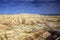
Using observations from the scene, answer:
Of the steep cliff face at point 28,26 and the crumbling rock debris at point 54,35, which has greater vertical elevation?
the steep cliff face at point 28,26

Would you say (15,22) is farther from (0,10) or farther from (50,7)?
(50,7)

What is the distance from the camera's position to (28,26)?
344 cm

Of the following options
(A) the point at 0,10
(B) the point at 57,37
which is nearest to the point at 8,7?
(A) the point at 0,10

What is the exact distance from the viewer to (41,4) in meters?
3.47

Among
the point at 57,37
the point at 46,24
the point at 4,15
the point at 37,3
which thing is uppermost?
the point at 37,3

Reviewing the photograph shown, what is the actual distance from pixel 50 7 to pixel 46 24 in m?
0.43

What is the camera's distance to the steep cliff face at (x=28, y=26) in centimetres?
338

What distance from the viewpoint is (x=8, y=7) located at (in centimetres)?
350

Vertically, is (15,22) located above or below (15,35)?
above

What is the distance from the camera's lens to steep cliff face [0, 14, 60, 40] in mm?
3377

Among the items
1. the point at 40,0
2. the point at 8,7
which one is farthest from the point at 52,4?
the point at 8,7

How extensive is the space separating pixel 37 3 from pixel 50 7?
334 mm

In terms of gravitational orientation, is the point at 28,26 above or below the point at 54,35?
above

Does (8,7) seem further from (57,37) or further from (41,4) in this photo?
(57,37)
